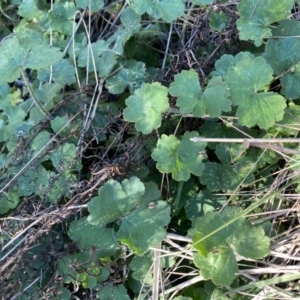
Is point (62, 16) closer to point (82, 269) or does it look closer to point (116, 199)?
point (116, 199)

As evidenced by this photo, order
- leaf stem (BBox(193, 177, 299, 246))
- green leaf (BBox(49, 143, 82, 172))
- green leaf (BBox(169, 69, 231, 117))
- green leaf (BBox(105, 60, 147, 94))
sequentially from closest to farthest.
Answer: leaf stem (BBox(193, 177, 299, 246)), green leaf (BBox(169, 69, 231, 117)), green leaf (BBox(49, 143, 82, 172)), green leaf (BBox(105, 60, 147, 94))

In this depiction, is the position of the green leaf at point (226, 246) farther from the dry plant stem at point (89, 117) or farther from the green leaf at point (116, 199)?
the dry plant stem at point (89, 117)

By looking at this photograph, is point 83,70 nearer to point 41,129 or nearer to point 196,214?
point 41,129

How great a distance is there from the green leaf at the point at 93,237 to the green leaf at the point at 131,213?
0.06m

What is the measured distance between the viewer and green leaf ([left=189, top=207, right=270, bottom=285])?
43.3 inches

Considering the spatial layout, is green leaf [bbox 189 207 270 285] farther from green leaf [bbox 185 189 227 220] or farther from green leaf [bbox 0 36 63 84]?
green leaf [bbox 0 36 63 84]

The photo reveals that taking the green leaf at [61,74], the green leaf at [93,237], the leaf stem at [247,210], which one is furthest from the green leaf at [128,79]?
the leaf stem at [247,210]

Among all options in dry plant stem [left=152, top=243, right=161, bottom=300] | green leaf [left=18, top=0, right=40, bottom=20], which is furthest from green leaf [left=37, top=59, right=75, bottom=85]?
dry plant stem [left=152, top=243, right=161, bottom=300]

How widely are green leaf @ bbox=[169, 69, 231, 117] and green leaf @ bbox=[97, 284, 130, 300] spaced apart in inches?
22.2

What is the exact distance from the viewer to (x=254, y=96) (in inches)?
46.0

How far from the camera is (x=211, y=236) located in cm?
112

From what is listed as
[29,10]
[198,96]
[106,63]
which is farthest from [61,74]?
[198,96]

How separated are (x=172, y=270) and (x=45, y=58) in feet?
2.59

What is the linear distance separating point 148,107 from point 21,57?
0.47 meters
